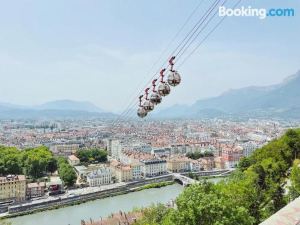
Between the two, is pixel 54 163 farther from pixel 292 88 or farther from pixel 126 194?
pixel 292 88

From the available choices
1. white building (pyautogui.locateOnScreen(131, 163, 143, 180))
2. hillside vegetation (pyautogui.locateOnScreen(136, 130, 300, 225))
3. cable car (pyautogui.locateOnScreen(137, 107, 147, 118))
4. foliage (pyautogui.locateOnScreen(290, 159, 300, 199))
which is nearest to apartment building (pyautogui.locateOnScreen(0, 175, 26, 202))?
white building (pyautogui.locateOnScreen(131, 163, 143, 180))

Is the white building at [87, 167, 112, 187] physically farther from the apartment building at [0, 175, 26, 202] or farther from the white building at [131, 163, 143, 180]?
the apartment building at [0, 175, 26, 202]

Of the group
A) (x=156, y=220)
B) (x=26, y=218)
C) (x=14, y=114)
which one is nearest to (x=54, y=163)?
(x=26, y=218)

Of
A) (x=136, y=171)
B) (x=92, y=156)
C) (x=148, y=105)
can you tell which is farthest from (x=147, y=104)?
(x=92, y=156)

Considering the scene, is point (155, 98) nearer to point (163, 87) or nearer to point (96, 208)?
point (163, 87)

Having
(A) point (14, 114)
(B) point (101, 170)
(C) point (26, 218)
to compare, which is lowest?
(C) point (26, 218)
